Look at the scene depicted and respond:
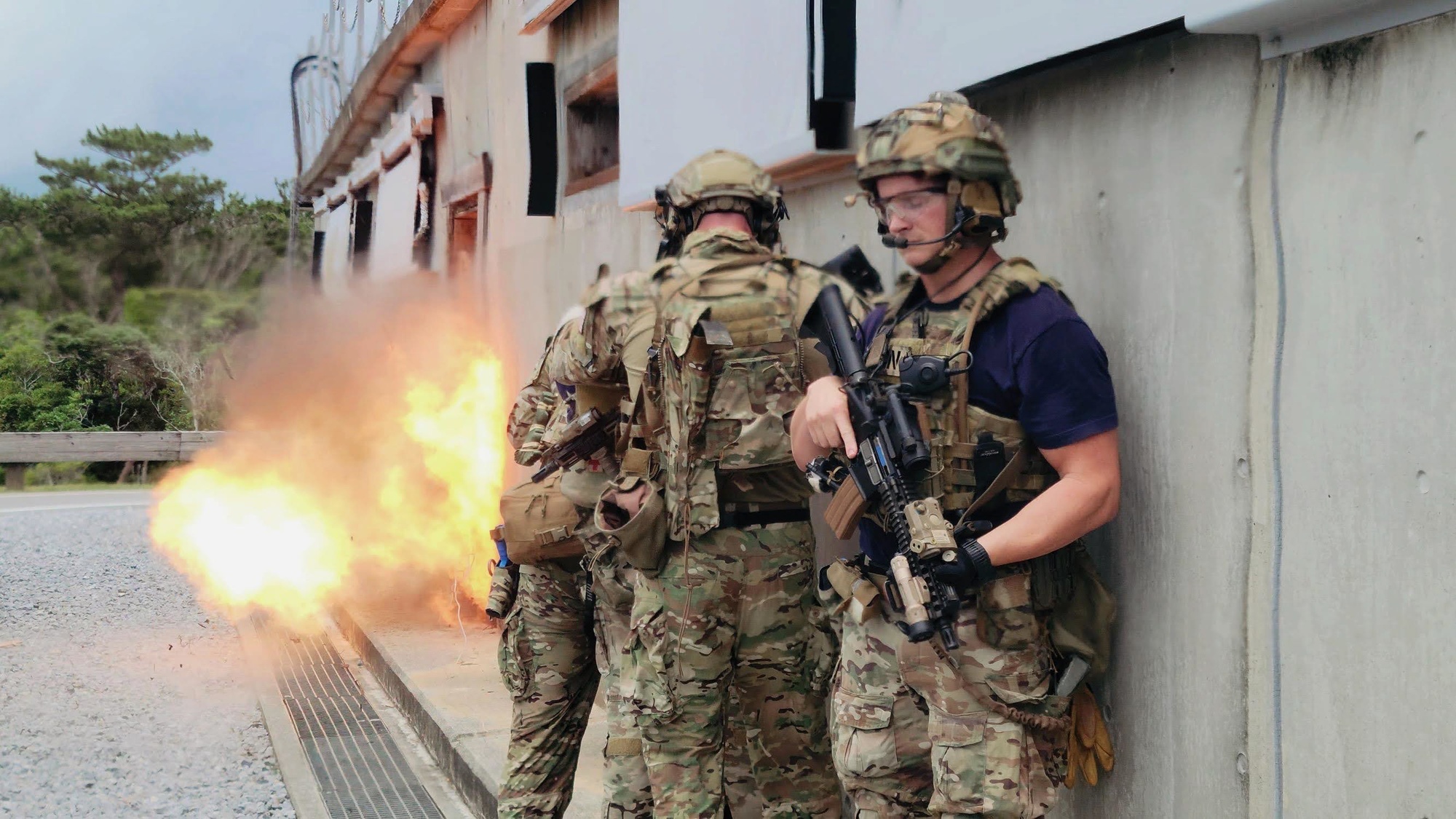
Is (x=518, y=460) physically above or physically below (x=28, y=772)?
above

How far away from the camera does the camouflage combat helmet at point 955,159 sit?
237 centimetres

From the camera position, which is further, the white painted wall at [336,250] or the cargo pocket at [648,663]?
the white painted wall at [336,250]

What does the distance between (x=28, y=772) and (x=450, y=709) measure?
5.55 ft

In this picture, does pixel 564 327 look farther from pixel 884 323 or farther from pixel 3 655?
pixel 3 655

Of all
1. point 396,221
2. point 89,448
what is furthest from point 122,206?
point 396,221

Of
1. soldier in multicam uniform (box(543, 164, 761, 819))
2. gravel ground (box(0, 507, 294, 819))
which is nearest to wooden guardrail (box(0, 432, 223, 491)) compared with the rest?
gravel ground (box(0, 507, 294, 819))

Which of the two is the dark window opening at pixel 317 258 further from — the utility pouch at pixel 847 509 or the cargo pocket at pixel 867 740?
the cargo pocket at pixel 867 740

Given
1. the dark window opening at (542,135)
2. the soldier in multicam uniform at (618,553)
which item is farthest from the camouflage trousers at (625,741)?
the dark window opening at (542,135)

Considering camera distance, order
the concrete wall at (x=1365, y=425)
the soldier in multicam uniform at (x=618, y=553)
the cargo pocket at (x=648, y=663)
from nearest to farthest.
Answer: the concrete wall at (x=1365, y=425)
the cargo pocket at (x=648, y=663)
the soldier in multicam uniform at (x=618, y=553)

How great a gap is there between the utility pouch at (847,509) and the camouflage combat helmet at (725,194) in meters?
0.98

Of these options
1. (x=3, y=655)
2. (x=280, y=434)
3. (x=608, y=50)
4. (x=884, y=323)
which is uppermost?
(x=608, y=50)

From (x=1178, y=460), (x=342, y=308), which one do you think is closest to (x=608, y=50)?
(x=1178, y=460)

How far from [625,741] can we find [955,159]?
5.97ft

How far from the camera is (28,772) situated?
520cm
